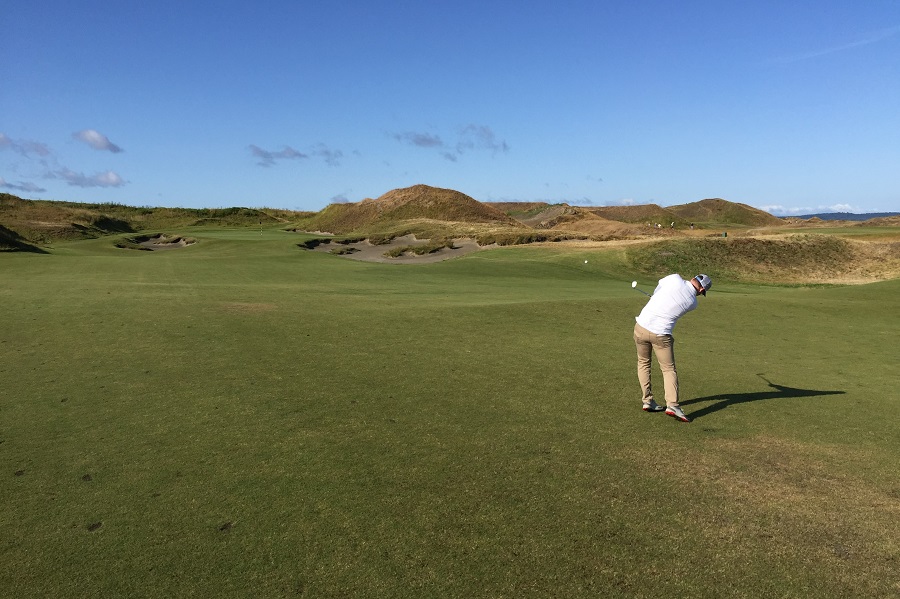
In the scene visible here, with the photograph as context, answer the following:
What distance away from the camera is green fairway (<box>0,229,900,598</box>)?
15.9ft

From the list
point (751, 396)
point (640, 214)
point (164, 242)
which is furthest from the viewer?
point (640, 214)

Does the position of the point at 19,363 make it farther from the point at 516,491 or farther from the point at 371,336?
the point at 516,491

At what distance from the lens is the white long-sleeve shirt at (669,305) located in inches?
356

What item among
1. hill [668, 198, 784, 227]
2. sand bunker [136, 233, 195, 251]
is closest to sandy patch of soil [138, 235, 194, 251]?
sand bunker [136, 233, 195, 251]

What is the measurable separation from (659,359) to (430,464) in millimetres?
4380

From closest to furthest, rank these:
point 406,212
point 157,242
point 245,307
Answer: point 245,307
point 157,242
point 406,212

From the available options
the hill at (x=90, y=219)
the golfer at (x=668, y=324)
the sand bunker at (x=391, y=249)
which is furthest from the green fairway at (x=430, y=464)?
the hill at (x=90, y=219)

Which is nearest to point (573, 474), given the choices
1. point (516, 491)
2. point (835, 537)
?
point (516, 491)

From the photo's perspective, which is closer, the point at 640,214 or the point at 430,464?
the point at 430,464

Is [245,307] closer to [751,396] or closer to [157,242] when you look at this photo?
[751,396]

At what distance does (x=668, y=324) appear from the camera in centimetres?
906

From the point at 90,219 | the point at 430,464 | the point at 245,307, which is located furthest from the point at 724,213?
the point at 430,464

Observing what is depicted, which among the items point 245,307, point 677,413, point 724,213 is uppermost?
point 724,213

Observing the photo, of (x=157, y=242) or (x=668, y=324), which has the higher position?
(x=157, y=242)
